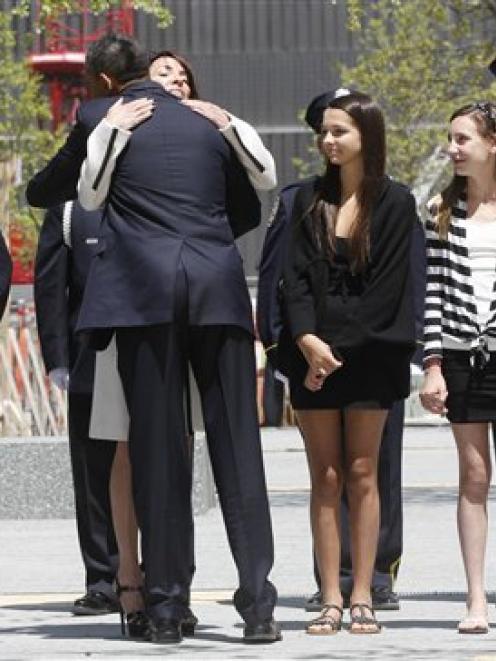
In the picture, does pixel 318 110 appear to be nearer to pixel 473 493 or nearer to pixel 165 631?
pixel 473 493

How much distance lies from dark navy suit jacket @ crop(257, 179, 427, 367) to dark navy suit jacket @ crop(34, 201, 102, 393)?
73cm

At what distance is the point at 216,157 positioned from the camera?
8922 millimetres

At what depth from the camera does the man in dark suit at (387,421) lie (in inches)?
392

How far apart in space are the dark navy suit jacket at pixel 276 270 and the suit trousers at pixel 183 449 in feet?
3.10

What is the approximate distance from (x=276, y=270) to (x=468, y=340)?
1.27 m

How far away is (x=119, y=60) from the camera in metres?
9.32

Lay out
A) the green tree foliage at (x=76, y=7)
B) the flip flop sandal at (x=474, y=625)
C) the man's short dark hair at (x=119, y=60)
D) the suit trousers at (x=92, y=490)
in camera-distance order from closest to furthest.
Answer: the flip flop sandal at (x=474, y=625), the man's short dark hair at (x=119, y=60), the suit trousers at (x=92, y=490), the green tree foliage at (x=76, y=7)

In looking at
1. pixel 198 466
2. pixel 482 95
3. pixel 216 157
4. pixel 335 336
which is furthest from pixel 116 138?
pixel 482 95

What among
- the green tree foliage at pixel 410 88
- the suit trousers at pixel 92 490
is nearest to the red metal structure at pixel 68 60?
the green tree foliage at pixel 410 88

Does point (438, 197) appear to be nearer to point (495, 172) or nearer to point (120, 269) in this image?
point (495, 172)

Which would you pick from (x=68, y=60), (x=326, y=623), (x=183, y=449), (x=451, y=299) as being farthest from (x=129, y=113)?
(x=68, y=60)

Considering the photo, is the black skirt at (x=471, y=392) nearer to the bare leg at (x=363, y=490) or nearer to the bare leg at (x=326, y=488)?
the bare leg at (x=363, y=490)

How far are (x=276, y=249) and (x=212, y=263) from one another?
137cm

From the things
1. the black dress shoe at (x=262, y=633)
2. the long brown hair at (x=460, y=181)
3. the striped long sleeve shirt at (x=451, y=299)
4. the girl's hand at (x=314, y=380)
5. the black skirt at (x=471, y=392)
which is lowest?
the black dress shoe at (x=262, y=633)
